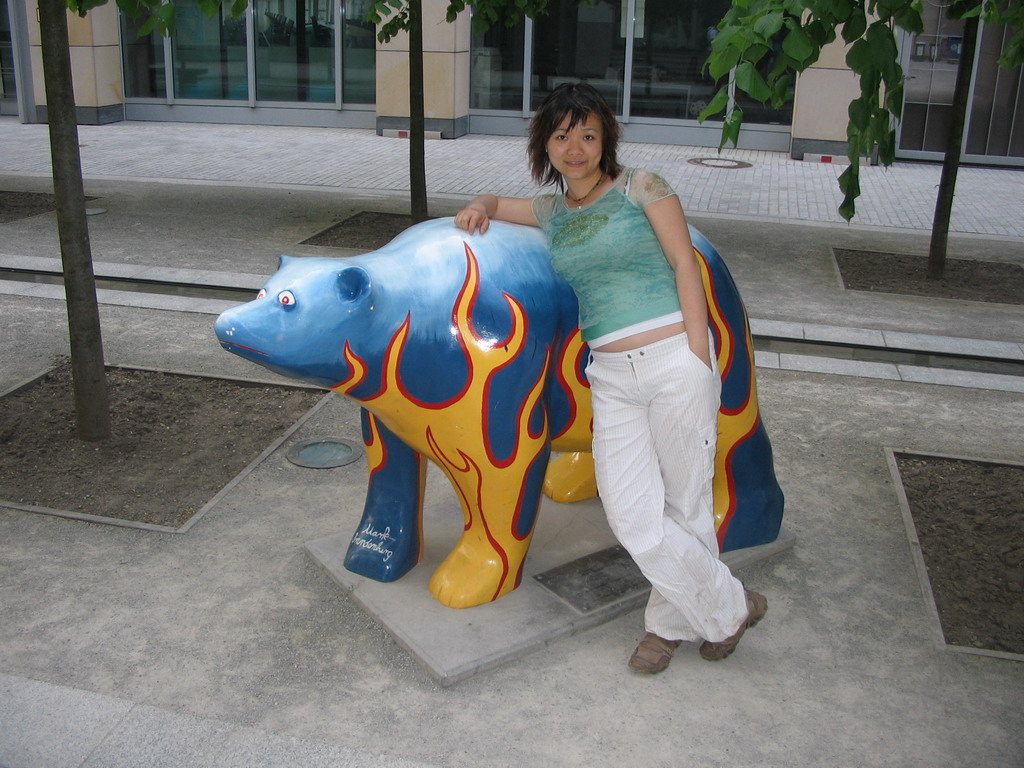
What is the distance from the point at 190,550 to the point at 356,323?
1.64m

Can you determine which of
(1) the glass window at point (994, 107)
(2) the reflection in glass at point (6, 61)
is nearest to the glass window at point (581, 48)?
(1) the glass window at point (994, 107)

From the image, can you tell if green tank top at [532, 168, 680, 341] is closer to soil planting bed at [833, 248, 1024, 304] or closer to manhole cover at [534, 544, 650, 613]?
manhole cover at [534, 544, 650, 613]

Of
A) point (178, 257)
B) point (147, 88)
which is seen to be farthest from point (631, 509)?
point (147, 88)

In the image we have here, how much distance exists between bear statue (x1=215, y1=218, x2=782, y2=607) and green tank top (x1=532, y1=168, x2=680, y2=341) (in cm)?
28

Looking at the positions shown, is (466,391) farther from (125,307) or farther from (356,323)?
(125,307)

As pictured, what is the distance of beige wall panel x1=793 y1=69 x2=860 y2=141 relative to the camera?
14734 millimetres

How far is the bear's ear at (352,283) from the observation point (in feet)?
10.8

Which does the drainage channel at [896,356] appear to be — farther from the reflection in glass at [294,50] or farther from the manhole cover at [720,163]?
the reflection in glass at [294,50]

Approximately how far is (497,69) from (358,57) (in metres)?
2.36

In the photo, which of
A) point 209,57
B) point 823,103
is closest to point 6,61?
point 209,57

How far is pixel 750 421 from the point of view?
4.17 metres

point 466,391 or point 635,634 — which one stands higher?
point 466,391

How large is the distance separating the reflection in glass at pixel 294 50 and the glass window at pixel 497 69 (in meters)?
2.55

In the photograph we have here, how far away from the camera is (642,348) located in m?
3.29
